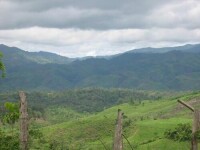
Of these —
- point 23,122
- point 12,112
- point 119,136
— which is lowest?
point 119,136

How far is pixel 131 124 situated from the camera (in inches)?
5404

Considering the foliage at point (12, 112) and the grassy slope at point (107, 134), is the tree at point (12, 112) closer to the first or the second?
the foliage at point (12, 112)

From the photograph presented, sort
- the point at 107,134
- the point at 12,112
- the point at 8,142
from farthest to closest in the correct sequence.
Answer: the point at 107,134 < the point at 8,142 < the point at 12,112

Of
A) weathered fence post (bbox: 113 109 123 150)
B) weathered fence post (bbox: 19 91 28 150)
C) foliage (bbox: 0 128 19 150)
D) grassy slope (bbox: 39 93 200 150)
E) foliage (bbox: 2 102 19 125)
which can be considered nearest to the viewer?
weathered fence post (bbox: 113 109 123 150)

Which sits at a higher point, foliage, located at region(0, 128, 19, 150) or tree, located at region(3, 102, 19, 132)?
tree, located at region(3, 102, 19, 132)

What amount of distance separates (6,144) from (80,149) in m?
86.9

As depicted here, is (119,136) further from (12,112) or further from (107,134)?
(107,134)

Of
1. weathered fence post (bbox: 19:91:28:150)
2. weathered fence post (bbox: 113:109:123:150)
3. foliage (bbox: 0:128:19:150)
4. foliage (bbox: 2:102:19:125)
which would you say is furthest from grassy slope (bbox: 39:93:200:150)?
weathered fence post (bbox: 113:109:123:150)

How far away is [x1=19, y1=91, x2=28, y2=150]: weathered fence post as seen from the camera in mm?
17469

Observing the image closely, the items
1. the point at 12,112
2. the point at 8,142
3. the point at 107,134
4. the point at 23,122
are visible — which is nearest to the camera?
the point at 23,122

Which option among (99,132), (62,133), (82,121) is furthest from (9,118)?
(82,121)

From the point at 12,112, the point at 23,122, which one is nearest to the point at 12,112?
the point at 12,112

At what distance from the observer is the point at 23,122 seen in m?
17.7

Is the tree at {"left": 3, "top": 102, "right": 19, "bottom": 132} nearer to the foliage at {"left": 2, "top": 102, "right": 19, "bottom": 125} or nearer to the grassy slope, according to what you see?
the foliage at {"left": 2, "top": 102, "right": 19, "bottom": 125}
